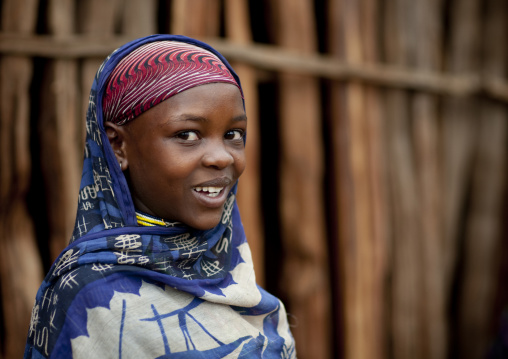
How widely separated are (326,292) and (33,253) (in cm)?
154

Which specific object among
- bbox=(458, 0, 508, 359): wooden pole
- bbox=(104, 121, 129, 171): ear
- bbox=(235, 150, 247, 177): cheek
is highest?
bbox=(104, 121, 129, 171): ear

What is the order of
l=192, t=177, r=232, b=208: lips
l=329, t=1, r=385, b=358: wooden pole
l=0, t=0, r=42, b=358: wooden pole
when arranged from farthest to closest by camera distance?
1. l=329, t=1, r=385, b=358: wooden pole
2. l=0, t=0, r=42, b=358: wooden pole
3. l=192, t=177, r=232, b=208: lips

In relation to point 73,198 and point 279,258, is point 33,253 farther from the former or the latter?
point 279,258

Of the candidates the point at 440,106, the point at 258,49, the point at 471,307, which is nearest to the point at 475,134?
the point at 440,106

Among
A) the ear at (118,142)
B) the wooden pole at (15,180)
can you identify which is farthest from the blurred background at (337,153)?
the ear at (118,142)

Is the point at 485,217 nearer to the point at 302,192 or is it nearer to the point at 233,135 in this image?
the point at 302,192

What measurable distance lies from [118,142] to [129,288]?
0.39 m

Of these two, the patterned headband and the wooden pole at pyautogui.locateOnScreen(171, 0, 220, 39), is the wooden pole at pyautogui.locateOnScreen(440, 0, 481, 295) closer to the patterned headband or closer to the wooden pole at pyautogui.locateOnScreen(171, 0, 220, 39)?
the wooden pole at pyautogui.locateOnScreen(171, 0, 220, 39)

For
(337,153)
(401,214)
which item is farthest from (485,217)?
(337,153)

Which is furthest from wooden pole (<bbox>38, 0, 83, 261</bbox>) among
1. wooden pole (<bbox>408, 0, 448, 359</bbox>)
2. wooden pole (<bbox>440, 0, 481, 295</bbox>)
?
wooden pole (<bbox>440, 0, 481, 295</bbox>)

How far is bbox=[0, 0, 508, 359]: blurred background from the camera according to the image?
7.45ft

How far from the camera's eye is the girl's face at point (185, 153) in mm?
1310

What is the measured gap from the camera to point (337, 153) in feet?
9.44

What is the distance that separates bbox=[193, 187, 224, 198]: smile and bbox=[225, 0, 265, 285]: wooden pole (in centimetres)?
115
